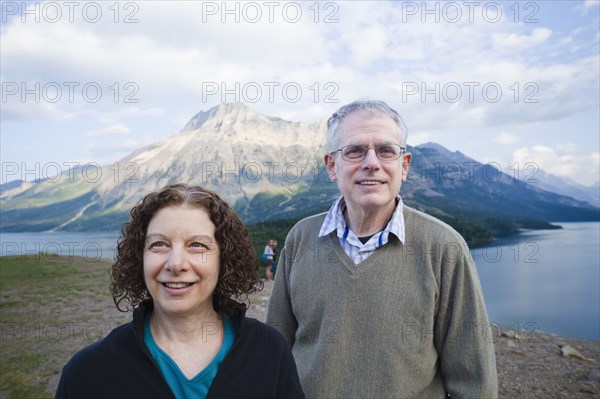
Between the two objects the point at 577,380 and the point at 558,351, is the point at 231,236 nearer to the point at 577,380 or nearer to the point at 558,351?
the point at 577,380

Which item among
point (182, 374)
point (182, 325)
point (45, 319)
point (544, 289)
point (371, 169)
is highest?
point (371, 169)

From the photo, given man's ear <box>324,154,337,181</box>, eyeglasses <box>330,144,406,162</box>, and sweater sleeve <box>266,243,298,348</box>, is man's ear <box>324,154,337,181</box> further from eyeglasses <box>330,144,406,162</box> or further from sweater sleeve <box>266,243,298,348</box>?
sweater sleeve <box>266,243,298,348</box>

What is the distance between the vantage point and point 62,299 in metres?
16.0

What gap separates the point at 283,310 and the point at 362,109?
4.99 feet

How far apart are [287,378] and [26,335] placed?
12385 millimetres

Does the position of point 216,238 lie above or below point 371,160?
below

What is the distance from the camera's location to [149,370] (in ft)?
6.12

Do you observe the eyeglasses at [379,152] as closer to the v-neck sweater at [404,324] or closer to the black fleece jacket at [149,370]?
the v-neck sweater at [404,324]

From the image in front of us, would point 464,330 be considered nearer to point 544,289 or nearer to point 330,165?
point 330,165

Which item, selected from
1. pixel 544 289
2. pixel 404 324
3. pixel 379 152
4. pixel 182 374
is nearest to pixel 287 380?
pixel 182 374

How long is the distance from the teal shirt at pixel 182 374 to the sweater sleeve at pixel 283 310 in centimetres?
88

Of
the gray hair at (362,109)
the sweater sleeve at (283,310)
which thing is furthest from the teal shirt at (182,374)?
the gray hair at (362,109)

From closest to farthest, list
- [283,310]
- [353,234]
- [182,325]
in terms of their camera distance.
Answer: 1. [182,325]
2. [353,234]
3. [283,310]

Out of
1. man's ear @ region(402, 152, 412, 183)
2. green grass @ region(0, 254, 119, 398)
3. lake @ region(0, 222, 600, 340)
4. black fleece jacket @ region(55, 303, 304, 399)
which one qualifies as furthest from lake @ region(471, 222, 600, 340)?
black fleece jacket @ region(55, 303, 304, 399)
